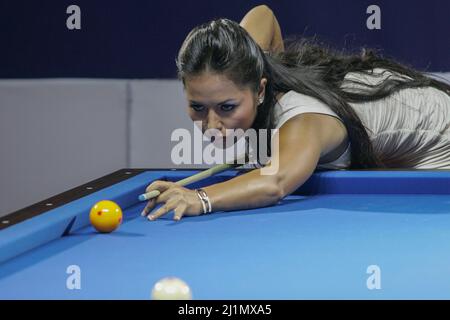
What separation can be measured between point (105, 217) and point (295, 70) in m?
1.06

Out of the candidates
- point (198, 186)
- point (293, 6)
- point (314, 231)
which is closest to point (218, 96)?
point (198, 186)

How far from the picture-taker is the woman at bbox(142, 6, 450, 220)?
2.52 m

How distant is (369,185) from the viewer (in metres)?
2.72

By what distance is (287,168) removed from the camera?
2.55 m

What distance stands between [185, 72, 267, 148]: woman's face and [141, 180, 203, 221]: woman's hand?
0.96ft

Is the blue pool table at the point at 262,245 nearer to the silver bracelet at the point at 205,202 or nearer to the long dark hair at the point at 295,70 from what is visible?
the silver bracelet at the point at 205,202

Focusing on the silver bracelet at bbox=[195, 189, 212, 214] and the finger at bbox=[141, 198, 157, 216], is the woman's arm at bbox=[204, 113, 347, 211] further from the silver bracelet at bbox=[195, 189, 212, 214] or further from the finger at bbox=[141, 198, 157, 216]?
the finger at bbox=[141, 198, 157, 216]

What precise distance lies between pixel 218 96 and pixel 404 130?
30.5 inches

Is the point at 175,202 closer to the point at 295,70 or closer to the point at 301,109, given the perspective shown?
the point at 301,109

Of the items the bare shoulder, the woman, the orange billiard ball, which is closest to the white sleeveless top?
the woman

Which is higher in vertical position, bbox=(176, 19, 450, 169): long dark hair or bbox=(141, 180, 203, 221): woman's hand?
bbox=(176, 19, 450, 169): long dark hair

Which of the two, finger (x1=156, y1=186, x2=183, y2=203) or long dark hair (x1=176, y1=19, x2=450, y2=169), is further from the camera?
long dark hair (x1=176, y1=19, x2=450, y2=169)

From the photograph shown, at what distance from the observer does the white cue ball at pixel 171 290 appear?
4.93ft

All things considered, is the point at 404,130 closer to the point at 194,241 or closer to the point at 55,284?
the point at 194,241
